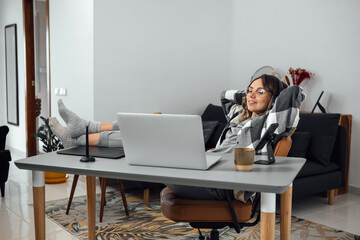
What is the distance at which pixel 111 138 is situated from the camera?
2.04 meters

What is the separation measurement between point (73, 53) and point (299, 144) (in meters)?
2.47

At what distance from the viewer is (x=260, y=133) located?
219 centimetres

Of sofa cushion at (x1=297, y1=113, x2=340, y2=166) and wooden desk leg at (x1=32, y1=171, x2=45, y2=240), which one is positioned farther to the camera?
sofa cushion at (x1=297, y1=113, x2=340, y2=166)

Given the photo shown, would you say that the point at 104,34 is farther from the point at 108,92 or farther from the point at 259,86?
the point at 259,86

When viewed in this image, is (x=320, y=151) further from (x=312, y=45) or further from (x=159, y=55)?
(x=159, y=55)

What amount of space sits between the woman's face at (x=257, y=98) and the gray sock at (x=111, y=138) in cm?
77

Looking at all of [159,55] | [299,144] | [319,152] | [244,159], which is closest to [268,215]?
[244,159]

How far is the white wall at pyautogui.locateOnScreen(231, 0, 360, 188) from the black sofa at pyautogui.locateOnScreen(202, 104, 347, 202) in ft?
1.01

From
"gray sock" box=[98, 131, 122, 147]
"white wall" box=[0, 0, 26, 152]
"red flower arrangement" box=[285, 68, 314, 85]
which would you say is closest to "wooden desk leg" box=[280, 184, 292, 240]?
"gray sock" box=[98, 131, 122, 147]

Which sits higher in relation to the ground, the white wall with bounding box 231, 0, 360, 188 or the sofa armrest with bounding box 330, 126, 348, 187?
the white wall with bounding box 231, 0, 360, 188

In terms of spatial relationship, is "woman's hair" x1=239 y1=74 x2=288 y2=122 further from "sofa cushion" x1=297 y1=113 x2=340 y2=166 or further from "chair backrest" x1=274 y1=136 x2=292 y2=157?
"sofa cushion" x1=297 y1=113 x2=340 y2=166

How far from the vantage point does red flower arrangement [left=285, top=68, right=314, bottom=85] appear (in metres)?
4.12

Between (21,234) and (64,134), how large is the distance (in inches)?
44.8

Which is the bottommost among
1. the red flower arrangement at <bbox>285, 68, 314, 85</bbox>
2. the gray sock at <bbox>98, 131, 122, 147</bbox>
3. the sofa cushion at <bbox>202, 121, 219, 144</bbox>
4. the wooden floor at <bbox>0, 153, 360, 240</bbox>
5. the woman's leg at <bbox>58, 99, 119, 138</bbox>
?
the wooden floor at <bbox>0, 153, 360, 240</bbox>
